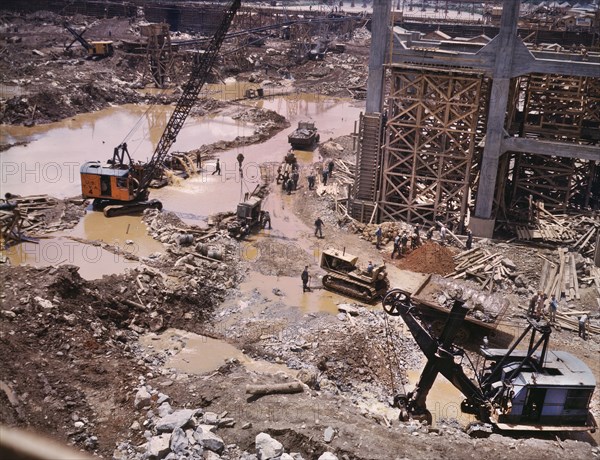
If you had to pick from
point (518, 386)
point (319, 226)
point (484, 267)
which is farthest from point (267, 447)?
point (319, 226)

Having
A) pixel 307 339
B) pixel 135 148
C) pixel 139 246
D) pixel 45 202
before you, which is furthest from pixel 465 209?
pixel 135 148

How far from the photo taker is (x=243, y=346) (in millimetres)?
20797

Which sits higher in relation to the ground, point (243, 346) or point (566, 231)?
point (566, 231)

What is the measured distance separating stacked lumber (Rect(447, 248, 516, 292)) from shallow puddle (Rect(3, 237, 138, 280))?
14345mm

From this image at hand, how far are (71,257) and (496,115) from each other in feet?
68.0

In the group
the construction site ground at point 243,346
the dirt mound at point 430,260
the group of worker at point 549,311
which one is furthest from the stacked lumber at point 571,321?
the dirt mound at point 430,260

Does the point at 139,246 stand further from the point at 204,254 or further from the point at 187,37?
the point at 187,37

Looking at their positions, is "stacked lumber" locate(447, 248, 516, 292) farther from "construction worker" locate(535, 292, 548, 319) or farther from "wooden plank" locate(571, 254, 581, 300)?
"wooden plank" locate(571, 254, 581, 300)

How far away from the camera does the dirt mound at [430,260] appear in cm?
2642

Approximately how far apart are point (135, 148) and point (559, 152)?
1247 inches

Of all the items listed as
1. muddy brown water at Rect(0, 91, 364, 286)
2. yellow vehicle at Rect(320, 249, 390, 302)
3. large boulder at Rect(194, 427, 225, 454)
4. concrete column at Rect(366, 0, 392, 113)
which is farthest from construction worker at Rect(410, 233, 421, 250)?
large boulder at Rect(194, 427, 225, 454)

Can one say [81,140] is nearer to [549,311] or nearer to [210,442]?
[549,311]

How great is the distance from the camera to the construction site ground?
1466 centimetres

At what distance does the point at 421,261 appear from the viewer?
26844 millimetres
